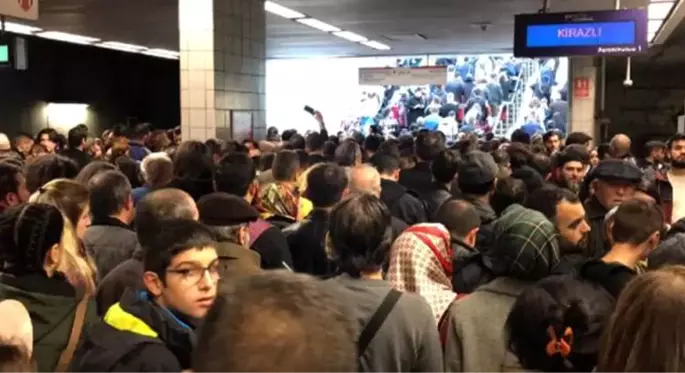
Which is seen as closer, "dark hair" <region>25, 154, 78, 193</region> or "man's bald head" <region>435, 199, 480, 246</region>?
"man's bald head" <region>435, 199, 480, 246</region>

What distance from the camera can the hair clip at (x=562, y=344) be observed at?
2363 mm

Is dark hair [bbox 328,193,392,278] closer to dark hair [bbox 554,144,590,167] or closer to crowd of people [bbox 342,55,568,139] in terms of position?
dark hair [bbox 554,144,590,167]

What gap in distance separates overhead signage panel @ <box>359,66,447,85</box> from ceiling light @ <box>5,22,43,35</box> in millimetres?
7756

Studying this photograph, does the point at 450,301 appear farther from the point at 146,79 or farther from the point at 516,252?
the point at 146,79

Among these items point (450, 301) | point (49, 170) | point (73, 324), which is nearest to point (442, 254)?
point (450, 301)

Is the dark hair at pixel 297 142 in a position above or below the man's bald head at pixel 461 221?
above

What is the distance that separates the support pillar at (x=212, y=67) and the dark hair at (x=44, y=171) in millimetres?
3756


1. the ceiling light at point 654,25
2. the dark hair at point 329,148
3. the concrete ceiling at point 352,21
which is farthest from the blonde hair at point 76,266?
the ceiling light at point 654,25

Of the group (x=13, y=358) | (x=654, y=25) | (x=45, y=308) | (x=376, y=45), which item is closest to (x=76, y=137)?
(x=45, y=308)

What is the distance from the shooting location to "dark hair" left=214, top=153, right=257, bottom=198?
170 inches

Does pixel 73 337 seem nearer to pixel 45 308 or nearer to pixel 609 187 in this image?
pixel 45 308

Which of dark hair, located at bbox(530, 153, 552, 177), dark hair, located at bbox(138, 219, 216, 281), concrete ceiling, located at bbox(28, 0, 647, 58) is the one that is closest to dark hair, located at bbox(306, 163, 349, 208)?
dark hair, located at bbox(138, 219, 216, 281)

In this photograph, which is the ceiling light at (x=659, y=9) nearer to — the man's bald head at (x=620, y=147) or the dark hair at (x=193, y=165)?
the man's bald head at (x=620, y=147)

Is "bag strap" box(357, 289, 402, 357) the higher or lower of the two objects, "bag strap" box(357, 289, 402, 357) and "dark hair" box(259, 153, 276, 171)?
the lower
